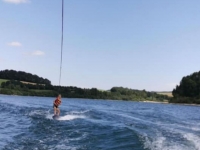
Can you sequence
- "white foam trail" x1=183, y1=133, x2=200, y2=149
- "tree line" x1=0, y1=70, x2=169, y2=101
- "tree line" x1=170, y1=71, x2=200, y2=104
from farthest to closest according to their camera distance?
"tree line" x1=0, y1=70, x2=169, y2=101, "tree line" x1=170, y1=71, x2=200, y2=104, "white foam trail" x1=183, y1=133, x2=200, y2=149

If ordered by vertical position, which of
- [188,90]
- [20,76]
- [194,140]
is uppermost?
[20,76]

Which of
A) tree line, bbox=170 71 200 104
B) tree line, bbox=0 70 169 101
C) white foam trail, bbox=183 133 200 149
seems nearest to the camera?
white foam trail, bbox=183 133 200 149

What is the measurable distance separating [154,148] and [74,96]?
118450 millimetres

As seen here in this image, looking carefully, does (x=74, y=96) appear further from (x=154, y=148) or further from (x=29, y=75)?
(x=154, y=148)

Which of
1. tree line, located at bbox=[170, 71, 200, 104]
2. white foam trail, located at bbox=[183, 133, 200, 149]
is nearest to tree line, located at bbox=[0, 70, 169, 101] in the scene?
tree line, located at bbox=[170, 71, 200, 104]

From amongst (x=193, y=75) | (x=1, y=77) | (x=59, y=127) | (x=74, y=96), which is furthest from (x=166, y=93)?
(x=59, y=127)

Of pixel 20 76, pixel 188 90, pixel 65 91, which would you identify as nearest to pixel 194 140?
pixel 188 90

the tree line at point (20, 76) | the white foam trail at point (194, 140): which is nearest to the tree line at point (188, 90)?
the tree line at point (20, 76)

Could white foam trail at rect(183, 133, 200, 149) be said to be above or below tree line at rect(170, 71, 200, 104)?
below

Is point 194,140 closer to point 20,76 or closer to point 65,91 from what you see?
point 65,91

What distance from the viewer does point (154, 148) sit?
1443cm

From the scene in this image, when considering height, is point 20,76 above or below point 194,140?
above

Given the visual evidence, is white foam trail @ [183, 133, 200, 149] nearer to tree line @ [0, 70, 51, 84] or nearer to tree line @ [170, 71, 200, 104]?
tree line @ [170, 71, 200, 104]

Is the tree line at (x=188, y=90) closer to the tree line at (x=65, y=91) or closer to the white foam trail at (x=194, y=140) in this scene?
the tree line at (x=65, y=91)
